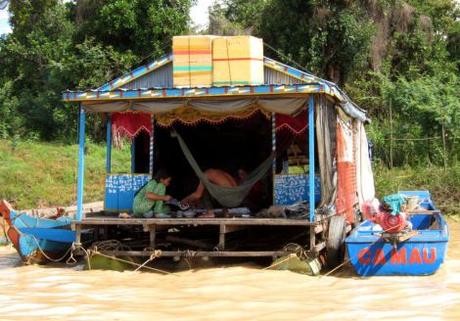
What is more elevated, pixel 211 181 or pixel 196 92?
pixel 196 92

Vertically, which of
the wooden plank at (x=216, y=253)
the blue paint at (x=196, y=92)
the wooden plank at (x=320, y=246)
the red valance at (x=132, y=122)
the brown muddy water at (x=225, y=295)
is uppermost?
the blue paint at (x=196, y=92)

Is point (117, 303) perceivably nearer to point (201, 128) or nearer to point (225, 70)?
point (225, 70)

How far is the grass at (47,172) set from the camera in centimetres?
1836

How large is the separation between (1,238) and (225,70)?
7183 mm

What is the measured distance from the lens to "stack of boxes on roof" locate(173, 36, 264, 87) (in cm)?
Result: 962

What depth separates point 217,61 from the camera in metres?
9.71

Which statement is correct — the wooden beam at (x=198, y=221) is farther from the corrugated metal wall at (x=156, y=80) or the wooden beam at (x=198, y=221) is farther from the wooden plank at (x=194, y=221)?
the corrugated metal wall at (x=156, y=80)

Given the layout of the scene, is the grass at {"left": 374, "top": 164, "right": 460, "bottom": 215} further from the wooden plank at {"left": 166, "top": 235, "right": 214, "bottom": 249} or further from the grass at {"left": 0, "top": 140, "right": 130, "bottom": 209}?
the grass at {"left": 0, "top": 140, "right": 130, "bottom": 209}

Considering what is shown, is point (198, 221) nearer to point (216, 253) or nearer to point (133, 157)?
point (216, 253)

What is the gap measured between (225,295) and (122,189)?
4.00 m

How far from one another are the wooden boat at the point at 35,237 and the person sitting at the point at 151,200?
1.29 metres

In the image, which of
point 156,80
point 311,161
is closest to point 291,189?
point 311,161

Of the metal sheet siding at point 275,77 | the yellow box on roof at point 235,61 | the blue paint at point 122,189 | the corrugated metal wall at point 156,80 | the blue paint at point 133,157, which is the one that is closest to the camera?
the yellow box on roof at point 235,61

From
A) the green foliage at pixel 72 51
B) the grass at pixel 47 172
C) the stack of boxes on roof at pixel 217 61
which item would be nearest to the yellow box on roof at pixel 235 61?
the stack of boxes on roof at pixel 217 61
